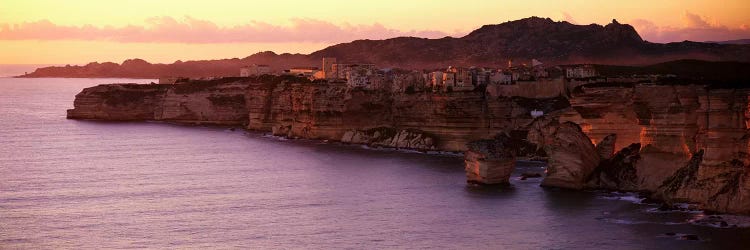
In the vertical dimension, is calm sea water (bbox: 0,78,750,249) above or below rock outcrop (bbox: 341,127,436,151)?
below

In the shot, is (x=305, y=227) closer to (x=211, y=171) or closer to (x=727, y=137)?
(x=727, y=137)

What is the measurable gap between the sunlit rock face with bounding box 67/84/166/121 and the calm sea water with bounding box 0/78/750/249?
39.0 metres

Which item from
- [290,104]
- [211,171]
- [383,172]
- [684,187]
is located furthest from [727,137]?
[290,104]

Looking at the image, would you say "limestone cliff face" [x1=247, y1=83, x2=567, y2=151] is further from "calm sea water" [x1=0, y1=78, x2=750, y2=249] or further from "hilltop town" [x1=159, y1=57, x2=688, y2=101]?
"calm sea water" [x1=0, y1=78, x2=750, y2=249]

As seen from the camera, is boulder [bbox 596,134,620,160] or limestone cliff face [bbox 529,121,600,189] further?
boulder [bbox 596,134,620,160]

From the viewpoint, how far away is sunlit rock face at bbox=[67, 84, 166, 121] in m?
116

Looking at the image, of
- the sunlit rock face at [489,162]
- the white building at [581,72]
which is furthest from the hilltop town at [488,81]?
the sunlit rock face at [489,162]

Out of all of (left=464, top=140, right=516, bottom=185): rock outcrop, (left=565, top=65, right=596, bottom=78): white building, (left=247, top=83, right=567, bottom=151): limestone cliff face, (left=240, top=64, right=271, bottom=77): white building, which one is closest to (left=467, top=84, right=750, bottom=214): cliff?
(left=464, top=140, right=516, bottom=185): rock outcrop

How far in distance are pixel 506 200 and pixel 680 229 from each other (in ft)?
34.5

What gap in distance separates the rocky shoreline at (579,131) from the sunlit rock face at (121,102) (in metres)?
25.5

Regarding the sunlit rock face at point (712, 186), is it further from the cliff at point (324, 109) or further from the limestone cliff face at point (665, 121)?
the cliff at point (324, 109)

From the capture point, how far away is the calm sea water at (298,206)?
4038 centimetres

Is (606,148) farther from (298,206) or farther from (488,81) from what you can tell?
(488,81)

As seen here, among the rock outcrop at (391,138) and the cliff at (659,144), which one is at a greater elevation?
the cliff at (659,144)
